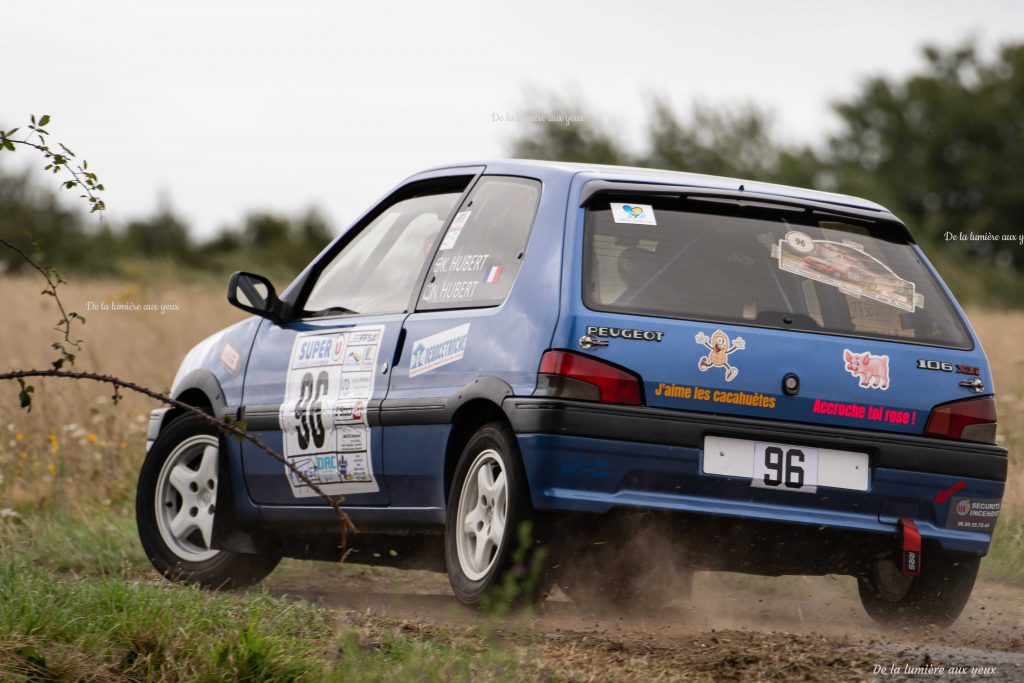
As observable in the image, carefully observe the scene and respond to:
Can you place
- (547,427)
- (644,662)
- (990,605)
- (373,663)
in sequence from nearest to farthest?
(373,663) < (644,662) < (547,427) < (990,605)

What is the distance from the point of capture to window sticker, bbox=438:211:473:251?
6.62m

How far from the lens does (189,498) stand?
782 centimetres

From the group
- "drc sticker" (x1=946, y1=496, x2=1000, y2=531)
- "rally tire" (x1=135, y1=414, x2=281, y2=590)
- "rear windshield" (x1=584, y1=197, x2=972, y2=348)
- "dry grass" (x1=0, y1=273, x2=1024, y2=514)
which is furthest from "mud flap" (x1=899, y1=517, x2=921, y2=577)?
"dry grass" (x1=0, y1=273, x2=1024, y2=514)

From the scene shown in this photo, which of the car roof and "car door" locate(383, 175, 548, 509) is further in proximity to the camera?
the car roof

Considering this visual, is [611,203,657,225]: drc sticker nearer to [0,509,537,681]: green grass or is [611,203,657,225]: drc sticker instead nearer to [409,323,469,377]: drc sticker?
[409,323,469,377]: drc sticker

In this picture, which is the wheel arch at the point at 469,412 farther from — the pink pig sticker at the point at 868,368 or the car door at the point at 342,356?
the pink pig sticker at the point at 868,368

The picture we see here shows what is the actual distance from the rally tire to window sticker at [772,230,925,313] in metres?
2.93

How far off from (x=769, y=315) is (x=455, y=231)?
4.70ft

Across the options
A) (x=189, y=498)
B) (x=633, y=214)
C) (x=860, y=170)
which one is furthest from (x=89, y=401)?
(x=860, y=170)

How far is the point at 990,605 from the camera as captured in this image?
7.44m

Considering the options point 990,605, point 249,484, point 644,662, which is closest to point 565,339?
point 644,662

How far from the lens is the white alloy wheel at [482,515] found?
5.77 m

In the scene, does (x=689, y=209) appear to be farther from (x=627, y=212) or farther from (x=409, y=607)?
(x=409, y=607)

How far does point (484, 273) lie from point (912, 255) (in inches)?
63.1
